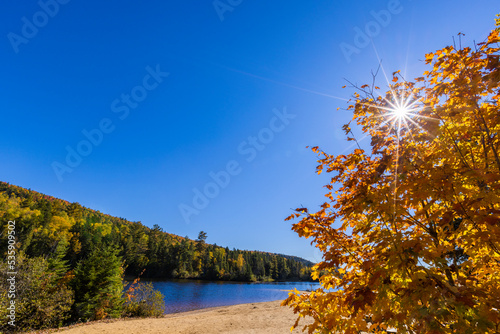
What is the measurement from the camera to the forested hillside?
153ft

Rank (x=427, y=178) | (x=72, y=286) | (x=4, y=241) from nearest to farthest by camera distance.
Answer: (x=427, y=178)
(x=72, y=286)
(x=4, y=241)

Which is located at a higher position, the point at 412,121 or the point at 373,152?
the point at 412,121

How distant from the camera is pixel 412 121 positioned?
11.2 feet

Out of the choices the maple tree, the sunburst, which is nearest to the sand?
the maple tree

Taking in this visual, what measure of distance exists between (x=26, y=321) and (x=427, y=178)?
1655 cm

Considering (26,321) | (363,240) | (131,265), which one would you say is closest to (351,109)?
(363,240)

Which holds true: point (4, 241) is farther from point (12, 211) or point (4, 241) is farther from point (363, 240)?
point (363, 240)

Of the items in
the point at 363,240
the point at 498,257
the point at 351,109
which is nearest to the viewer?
the point at 498,257

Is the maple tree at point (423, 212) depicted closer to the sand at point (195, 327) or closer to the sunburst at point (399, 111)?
the sunburst at point (399, 111)

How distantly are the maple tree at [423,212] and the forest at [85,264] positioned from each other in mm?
14410

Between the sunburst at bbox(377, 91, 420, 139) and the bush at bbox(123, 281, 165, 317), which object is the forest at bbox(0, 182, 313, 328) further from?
the sunburst at bbox(377, 91, 420, 139)

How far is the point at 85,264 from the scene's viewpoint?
47.8ft

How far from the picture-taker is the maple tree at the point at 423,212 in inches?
82.8

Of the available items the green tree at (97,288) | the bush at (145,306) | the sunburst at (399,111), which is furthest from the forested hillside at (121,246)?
the sunburst at (399,111)
